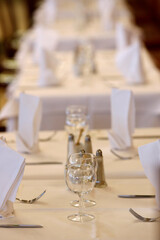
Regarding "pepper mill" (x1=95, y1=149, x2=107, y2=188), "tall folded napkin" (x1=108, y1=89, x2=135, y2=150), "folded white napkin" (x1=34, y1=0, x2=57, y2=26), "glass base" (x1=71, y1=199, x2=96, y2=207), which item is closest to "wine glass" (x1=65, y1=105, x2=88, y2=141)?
"tall folded napkin" (x1=108, y1=89, x2=135, y2=150)

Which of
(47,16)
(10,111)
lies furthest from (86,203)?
(47,16)

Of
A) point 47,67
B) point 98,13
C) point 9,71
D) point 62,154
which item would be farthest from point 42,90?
point 98,13

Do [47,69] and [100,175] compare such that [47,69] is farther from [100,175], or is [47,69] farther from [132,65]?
[100,175]

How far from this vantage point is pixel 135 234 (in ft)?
4.60

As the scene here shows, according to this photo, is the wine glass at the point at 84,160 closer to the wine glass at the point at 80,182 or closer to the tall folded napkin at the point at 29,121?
the wine glass at the point at 80,182

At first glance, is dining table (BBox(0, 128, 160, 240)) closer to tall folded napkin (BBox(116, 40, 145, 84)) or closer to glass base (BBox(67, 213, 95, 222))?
glass base (BBox(67, 213, 95, 222))

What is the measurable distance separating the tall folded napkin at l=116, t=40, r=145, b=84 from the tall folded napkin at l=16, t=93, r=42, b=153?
1.52 meters

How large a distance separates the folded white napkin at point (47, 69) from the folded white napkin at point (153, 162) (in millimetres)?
2188

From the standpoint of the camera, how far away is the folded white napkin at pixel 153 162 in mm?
1556

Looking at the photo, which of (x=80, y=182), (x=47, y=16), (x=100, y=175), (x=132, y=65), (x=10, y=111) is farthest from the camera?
(x=47, y=16)

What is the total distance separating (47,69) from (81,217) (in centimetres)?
251

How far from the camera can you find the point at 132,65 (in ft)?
12.6

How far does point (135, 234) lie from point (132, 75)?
246cm

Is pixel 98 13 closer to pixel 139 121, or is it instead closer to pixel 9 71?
pixel 9 71
